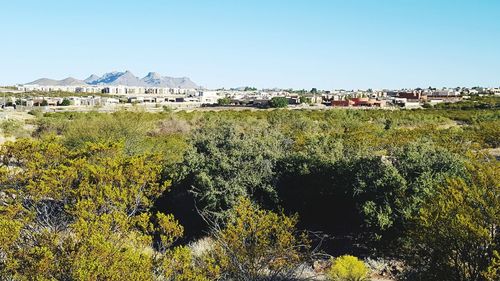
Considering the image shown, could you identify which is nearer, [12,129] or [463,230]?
[463,230]

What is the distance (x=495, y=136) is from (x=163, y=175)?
27.4 meters

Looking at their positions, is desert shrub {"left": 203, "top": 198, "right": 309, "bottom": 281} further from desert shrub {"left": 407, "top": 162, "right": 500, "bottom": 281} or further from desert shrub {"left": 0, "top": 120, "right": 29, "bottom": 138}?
desert shrub {"left": 0, "top": 120, "right": 29, "bottom": 138}

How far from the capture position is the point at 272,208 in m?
19.3

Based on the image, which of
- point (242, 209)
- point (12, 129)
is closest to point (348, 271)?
point (242, 209)

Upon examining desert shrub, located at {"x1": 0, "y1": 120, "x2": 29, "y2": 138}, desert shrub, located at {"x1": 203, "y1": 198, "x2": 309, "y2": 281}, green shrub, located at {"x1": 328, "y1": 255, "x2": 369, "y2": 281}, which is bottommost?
green shrub, located at {"x1": 328, "y1": 255, "x2": 369, "y2": 281}

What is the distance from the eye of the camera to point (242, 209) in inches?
499

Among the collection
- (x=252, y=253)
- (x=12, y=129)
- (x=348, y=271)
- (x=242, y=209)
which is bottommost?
(x=348, y=271)

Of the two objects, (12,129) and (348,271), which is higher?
(12,129)

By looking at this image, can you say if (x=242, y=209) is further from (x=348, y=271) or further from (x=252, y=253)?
(x=348, y=271)

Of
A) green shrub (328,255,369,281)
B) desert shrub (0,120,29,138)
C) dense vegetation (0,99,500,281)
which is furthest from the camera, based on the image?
desert shrub (0,120,29,138)

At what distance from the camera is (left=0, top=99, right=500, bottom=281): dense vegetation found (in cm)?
1013

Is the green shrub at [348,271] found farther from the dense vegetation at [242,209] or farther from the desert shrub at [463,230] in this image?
the desert shrub at [463,230]

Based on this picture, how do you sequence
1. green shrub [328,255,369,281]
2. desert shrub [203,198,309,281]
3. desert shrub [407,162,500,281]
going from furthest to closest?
green shrub [328,255,369,281] < desert shrub [203,198,309,281] < desert shrub [407,162,500,281]

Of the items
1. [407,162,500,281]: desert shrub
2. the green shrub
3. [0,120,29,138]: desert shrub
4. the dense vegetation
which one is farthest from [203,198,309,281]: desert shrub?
[0,120,29,138]: desert shrub
